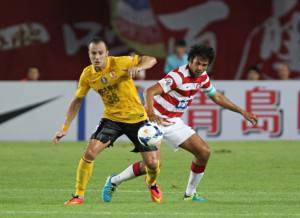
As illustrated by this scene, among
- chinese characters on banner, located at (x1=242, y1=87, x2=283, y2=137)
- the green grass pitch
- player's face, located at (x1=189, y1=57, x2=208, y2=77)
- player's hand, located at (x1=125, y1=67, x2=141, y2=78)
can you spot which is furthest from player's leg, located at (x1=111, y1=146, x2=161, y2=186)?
chinese characters on banner, located at (x1=242, y1=87, x2=283, y2=137)

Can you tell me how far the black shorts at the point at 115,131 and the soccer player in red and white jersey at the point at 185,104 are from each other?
10.8 inches

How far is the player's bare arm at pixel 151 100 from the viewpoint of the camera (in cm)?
1064

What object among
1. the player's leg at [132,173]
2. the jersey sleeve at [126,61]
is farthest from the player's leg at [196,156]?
the jersey sleeve at [126,61]

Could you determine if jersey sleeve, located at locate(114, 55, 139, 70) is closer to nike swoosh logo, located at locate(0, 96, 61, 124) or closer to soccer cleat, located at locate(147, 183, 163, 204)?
soccer cleat, located at locate(147, 183, 163, 204)

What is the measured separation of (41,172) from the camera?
14.3 meters

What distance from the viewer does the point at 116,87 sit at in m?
10.9

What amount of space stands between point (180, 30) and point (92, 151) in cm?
1347

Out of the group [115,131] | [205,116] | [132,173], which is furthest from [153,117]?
[205,116]

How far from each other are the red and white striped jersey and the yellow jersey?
36cm

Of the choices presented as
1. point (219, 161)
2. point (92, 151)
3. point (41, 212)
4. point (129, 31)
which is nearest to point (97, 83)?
point (92, 151)

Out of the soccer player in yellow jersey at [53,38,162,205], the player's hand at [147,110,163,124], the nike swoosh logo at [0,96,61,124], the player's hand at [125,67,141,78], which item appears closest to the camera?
the player's hand at [125,67,141,78]

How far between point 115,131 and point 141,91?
327 inches

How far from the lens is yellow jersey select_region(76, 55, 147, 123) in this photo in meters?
10.8

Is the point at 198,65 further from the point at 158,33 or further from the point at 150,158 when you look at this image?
the point at 158,33
